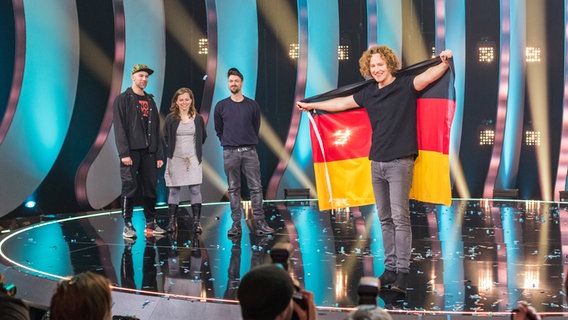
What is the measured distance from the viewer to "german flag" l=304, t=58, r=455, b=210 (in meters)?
5.09

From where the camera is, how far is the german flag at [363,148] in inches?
200

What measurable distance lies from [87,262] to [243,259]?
1148 millimetres

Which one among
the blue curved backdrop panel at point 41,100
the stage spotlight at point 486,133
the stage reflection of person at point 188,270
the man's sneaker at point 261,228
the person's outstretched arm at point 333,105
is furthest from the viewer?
the stage spotlight at point 486,133

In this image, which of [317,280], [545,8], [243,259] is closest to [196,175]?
[243,259]

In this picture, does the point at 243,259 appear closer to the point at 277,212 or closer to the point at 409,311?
the point at 409,311

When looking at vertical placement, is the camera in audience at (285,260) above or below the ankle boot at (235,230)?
above

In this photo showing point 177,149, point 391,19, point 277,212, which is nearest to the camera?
point 177,149

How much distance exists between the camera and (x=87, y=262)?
18.6 ft

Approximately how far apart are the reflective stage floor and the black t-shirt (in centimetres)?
84

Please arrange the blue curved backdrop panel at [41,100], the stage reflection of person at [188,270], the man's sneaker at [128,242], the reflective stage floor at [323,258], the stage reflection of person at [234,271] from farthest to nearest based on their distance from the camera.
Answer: the blue curved backdrop panel at [41,100] → the man's sneaker at [128,242] → the stage reflection of person at [188,270] → the stage reflection of person at [234,271] → the reflective stage floor at [323,258]

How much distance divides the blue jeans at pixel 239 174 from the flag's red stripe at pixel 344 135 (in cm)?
124

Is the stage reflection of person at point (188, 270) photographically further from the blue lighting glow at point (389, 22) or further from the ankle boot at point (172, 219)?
the blue lighting glow at point (389, 22)

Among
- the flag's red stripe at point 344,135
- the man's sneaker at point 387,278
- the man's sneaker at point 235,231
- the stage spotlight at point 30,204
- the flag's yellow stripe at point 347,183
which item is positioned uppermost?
the flag's red stripe at point 344,135

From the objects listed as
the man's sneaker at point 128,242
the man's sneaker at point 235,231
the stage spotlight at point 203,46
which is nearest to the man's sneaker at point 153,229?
the man's sneaker at point 128,242
